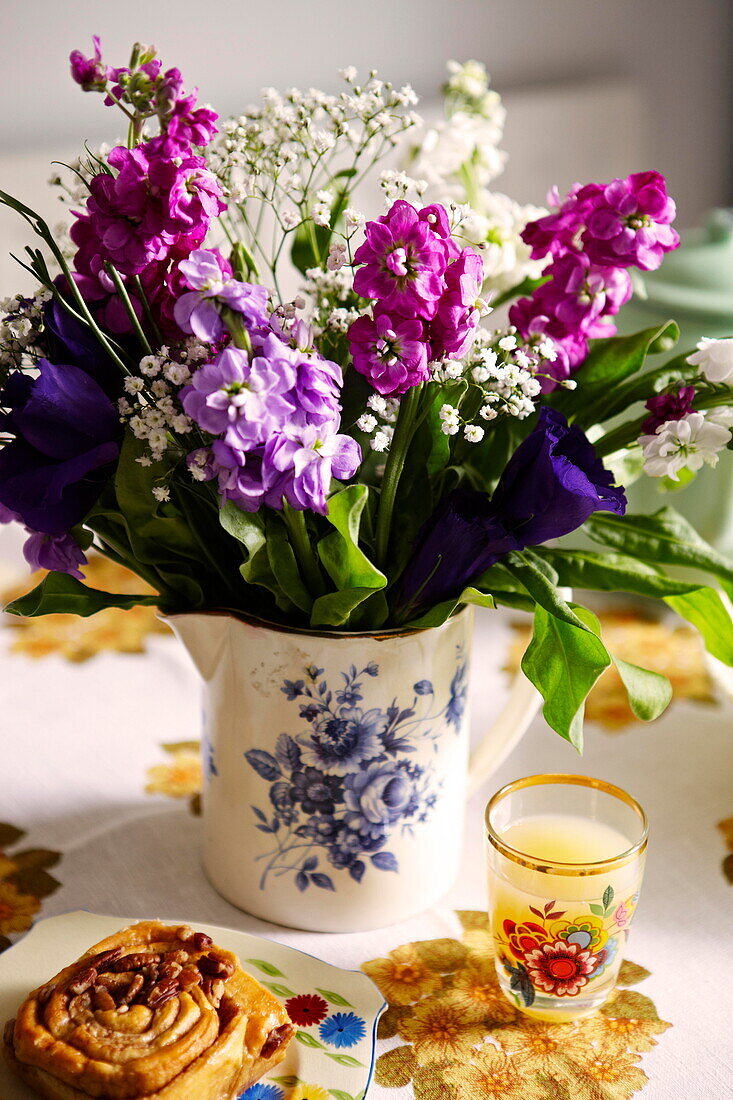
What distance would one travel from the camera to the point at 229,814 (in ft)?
1.99

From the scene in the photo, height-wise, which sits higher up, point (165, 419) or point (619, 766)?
point (165, 419)

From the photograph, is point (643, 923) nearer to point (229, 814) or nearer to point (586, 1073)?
point (586, 1073)

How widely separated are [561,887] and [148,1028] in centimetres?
19

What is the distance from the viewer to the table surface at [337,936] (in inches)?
23.3

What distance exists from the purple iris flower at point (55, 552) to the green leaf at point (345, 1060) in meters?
0.25

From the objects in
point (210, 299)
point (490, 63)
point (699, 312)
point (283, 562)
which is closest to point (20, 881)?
point (283, 562)

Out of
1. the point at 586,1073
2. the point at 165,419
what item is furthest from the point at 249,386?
the point at 586,1073

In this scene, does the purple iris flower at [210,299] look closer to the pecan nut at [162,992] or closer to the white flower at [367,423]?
the white flower at [367,423]

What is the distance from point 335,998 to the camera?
541 millimetres

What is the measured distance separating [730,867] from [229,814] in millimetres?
298

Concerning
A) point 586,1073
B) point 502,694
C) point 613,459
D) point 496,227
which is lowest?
point 586,1073

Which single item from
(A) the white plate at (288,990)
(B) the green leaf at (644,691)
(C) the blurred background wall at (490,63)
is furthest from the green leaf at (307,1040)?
(C) the blurred background wall at (490,63)

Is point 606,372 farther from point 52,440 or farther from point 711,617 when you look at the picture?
point 52,440

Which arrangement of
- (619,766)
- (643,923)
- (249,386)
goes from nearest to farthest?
(249,386) → (643,923) → (619,766)
